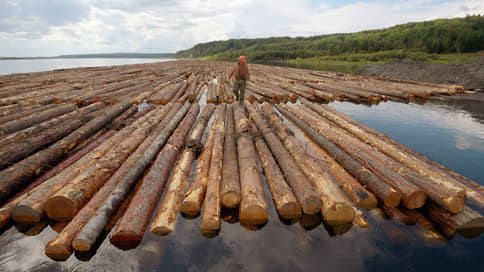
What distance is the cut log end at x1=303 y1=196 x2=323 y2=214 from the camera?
375 cm

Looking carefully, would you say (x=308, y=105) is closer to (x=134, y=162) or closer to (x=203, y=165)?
(x=203, y=165)

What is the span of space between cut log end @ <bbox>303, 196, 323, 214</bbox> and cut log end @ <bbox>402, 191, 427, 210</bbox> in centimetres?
164

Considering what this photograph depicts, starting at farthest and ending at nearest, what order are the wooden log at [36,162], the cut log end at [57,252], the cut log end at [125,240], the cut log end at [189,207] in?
the wooden log at [36,162] < the cut log end at [189,207] < the cut log end at [125,240] < the cut log end at [57,252]

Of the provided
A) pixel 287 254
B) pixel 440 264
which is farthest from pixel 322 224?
pixel 440 264

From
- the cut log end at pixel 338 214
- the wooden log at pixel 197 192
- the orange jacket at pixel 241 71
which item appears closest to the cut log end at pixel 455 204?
the cut log end at pixel 338 214

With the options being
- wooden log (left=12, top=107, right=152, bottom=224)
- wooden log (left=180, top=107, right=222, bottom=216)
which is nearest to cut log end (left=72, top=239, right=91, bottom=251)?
wooden log (left=12, top=107, right=152, bottom=224)

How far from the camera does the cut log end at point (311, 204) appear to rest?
3.75 metres

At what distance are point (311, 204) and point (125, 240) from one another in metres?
3.07

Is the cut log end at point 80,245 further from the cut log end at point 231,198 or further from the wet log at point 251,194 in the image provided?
the wet log at point 251,194

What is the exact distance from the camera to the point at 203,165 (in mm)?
4973

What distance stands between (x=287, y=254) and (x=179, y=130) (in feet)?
16.9

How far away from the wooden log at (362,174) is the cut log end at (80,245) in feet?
16.2

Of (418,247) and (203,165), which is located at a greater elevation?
(203,165)

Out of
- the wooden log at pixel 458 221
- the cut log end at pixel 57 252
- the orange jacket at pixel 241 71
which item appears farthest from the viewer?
the orange jacket at pixel 241 71
